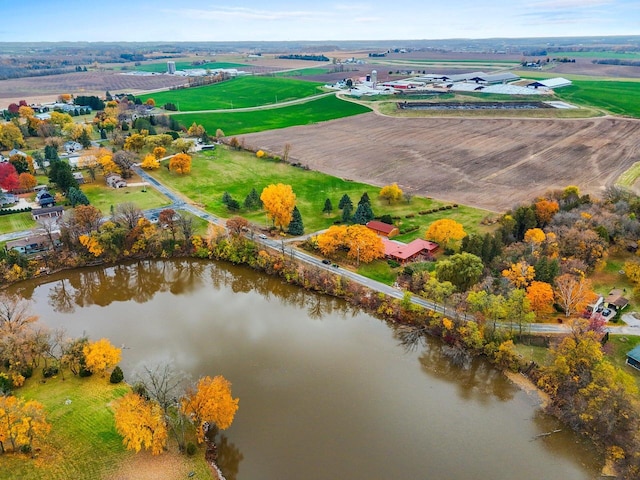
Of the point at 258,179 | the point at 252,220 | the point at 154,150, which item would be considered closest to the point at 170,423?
the point at 252,220

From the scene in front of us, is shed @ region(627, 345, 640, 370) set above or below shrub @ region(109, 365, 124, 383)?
above

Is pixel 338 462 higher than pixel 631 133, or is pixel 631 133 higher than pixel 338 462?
pixel 631 133

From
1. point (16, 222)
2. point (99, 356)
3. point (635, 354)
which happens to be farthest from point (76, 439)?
point (16, 222)

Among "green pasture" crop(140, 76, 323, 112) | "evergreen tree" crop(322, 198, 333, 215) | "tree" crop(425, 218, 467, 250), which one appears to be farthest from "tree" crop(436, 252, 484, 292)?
"green pasture" crop(140, 76, 323, 112)

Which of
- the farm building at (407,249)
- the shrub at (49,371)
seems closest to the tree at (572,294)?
the farm building at (407,249)

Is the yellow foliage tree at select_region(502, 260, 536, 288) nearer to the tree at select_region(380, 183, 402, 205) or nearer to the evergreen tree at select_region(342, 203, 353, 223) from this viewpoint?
the evergreen tree at select_region(342, 203, 353, 223)

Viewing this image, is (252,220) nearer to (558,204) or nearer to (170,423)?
(170,423)

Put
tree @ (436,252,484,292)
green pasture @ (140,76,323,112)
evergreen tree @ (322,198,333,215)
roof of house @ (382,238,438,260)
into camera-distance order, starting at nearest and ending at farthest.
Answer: tree @ (436,252,484,292), roof of house @ (382,238,438,260), evergreen tree @ (322,198,333,215), green pasture @ (140,76,323,112)

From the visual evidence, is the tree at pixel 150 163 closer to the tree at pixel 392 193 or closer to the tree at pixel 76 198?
the tree at pixel 76 198
